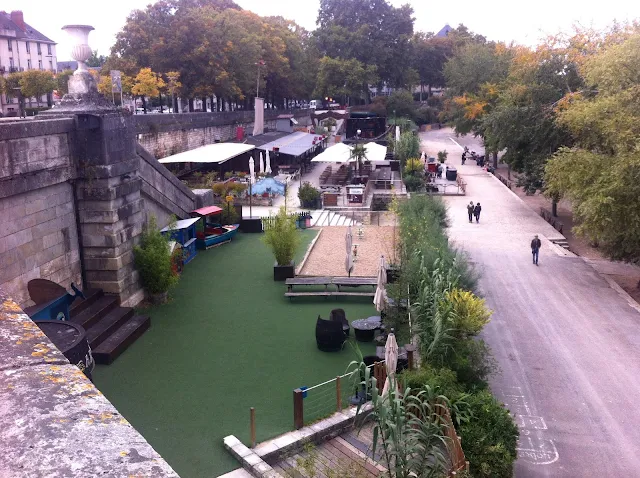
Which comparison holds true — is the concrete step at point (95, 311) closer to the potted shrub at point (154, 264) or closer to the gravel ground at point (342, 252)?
the potted shrub at point (154, 264)

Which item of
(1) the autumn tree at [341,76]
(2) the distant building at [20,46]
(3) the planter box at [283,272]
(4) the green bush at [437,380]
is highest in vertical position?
(2) the distant building at [20,46]

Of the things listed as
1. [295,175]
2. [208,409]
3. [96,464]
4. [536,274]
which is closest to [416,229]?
[536,274]

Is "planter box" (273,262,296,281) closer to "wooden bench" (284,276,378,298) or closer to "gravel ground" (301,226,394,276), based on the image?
"gravel ground" (301,226,394,276)

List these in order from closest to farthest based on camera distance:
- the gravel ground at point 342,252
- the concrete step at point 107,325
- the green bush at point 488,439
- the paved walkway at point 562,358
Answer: the green bush at point 488,439 → the paved walkway at point 562,358 → the concrete step at point 107,325 → the gravel ground at point 342,252

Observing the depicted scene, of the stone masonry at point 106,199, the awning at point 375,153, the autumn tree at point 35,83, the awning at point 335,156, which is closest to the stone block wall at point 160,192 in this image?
the stone masonry at point 106,199

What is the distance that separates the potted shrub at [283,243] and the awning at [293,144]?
20.0 metres

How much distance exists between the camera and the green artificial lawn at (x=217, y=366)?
9.28 m

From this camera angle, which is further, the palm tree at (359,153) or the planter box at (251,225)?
the palm tree at (359,153)

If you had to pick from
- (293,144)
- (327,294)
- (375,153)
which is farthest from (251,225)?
(293,144)

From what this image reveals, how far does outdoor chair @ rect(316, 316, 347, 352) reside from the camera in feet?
40.5

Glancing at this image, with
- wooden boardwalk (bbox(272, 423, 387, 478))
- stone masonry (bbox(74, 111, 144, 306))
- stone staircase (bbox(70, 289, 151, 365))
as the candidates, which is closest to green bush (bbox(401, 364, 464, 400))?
wooden boardwalk (bbox(272, 423, 387, 478))

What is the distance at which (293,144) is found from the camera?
135 feet

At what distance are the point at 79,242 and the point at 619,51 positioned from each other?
16.8m

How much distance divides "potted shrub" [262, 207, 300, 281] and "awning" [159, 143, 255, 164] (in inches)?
482
